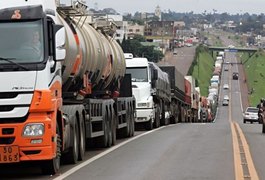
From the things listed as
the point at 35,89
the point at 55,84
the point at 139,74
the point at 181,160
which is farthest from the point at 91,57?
the point at 139,74

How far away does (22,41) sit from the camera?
14.2m

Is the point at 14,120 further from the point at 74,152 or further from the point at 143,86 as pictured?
the point at 143,86

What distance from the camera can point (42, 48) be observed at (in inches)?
559

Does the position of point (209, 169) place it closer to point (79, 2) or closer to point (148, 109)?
point (79, 2)

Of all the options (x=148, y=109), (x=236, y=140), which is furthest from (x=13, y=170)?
(x=148, y=109)

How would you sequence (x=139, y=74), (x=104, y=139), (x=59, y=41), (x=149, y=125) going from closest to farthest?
(x=59, y=41) → (x=104, y=139) → (x=139, y=74) → (x=149, y=125)

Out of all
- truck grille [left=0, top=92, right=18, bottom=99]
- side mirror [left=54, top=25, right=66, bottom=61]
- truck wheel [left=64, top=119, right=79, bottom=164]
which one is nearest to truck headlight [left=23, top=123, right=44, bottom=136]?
truck grille [left=0, top=92, right=18, bottom=99]

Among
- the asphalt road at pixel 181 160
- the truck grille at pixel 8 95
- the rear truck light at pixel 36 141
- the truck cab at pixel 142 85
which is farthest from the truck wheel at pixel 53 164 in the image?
the truck cab at pixel 142 85

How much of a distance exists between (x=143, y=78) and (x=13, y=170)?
18.9 meters

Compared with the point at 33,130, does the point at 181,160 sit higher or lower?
lower

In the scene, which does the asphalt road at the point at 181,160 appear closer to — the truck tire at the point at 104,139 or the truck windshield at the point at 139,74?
the truck tire at the point at 104,139

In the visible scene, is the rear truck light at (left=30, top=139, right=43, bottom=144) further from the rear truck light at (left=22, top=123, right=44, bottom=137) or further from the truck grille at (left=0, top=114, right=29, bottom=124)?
the truck grille at (left=0, top=114, right=29, bottom=124)

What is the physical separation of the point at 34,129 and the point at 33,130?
0.03 m

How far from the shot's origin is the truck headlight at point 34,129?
545 inches
